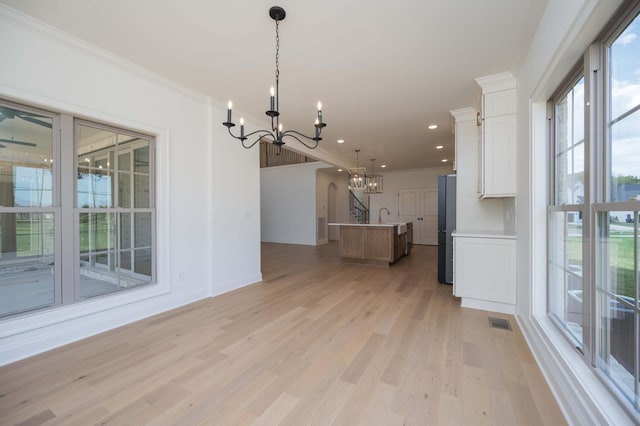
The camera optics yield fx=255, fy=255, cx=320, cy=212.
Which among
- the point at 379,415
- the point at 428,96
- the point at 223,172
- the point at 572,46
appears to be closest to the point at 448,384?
the point at 379,415

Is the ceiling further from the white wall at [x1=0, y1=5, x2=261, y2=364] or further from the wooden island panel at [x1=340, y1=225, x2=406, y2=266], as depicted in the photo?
the wooden island panel at [x1=340, y1=225, x2=406, y2=266]

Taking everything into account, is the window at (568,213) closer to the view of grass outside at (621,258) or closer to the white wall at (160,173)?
the view of grass outside at (621,258)

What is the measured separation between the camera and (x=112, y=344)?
2398 mm

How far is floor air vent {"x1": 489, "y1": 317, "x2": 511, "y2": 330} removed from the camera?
8.97 ft

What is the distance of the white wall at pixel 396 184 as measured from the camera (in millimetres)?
9383

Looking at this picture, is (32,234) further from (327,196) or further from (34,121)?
(327,196)

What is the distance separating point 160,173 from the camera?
320 cm

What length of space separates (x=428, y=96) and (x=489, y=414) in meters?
3.58

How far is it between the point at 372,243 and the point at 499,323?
325cm

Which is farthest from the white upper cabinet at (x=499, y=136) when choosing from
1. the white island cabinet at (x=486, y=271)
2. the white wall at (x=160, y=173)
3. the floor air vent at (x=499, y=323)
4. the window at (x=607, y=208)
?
the white wall at (x=160, y=173)

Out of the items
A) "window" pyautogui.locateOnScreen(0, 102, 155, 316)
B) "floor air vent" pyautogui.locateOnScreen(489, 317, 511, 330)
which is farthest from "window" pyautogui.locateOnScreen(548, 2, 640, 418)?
"window" pyautogui.locateOnScreen(0, 102, 155, 316)

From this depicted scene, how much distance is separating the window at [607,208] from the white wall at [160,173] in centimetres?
389

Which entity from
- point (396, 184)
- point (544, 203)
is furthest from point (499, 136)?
point (396, 184)

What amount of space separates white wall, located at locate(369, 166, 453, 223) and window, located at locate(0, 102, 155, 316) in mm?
→ 8516
